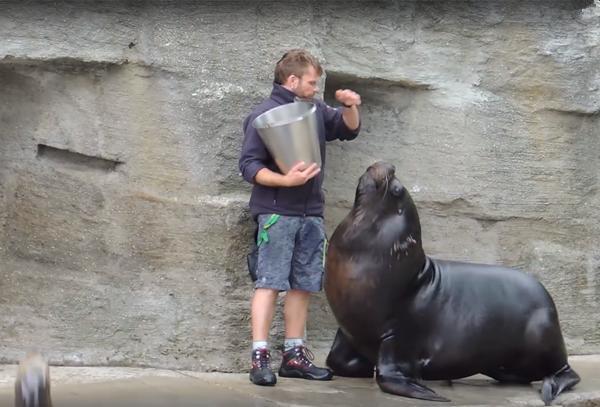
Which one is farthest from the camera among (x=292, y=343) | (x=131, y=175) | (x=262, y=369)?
(x=131, y=175)

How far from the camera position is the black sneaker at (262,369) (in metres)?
5.34

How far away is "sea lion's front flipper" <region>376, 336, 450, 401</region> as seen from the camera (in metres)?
5.29

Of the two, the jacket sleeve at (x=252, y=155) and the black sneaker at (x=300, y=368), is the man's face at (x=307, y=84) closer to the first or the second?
the jacket sleeve at (x=252, y=155)

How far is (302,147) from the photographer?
17.1 ft

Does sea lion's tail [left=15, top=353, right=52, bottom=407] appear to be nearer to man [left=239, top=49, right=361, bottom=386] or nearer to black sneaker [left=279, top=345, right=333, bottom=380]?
man [left=239, top=49, right=361, bottom=386]

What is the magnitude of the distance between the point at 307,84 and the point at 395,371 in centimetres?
132

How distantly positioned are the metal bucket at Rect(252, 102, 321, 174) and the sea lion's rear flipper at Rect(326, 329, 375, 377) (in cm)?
90

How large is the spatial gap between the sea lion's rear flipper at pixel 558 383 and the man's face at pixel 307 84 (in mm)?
1666

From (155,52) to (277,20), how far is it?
23.8 inches

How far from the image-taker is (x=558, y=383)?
5.55 metres

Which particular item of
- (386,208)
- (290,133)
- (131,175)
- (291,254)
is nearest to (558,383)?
(386,208)

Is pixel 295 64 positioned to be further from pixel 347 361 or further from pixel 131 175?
pixel 347 361

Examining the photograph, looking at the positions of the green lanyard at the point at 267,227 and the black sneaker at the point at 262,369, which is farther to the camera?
the green lanyard at the point at 267,227

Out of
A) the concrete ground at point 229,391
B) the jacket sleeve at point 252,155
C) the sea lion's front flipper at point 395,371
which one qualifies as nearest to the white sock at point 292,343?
the concrete ground at point 229,391
